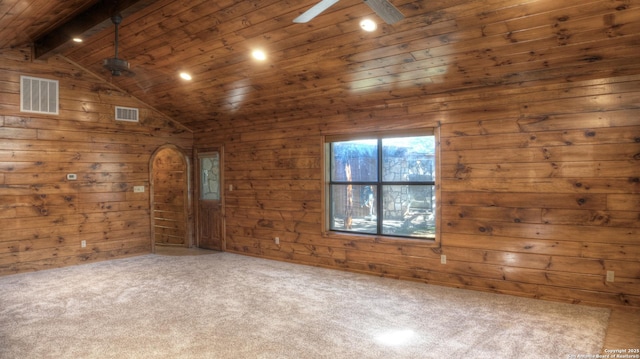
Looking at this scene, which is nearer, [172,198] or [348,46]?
[348,46]

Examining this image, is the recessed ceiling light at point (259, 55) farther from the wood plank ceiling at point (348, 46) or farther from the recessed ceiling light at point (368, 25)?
the recessed ceiling light at point (368, 25)

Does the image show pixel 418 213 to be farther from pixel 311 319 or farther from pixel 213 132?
pixel 213 132

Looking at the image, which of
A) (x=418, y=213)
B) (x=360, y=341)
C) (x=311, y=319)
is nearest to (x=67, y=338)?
(x=311, y=319)

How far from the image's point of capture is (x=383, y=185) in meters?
5.36

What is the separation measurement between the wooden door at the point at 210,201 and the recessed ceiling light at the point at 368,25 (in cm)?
425

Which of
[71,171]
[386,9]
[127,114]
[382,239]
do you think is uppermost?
[127,114]

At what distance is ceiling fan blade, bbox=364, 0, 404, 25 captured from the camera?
2.40 metres

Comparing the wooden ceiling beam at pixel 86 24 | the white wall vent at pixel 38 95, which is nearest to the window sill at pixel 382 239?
the wooden ceiling beam at pixel 86 24

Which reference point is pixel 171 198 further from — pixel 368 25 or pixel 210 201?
pixel 368 25

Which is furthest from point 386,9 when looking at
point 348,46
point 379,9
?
point 348,46

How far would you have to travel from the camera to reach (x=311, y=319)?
3650mm

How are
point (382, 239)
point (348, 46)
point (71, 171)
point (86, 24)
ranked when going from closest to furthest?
point (348, 46) < point (86, 24) < point (382, 239) < point (71, 171)

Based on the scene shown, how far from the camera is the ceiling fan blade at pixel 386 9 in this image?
2398mm

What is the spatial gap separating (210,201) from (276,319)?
13.7ft
